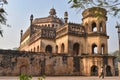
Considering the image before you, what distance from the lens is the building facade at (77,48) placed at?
26609mm

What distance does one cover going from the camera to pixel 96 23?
29500mm

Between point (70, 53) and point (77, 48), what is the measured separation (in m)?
2.47

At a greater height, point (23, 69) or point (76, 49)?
point (76, 49)

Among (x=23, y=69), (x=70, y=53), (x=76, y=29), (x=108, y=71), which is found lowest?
(x=108, y=71)

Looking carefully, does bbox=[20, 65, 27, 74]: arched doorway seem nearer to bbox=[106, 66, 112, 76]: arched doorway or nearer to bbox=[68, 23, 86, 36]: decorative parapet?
bbox=[68, 23, 86, 36]: decorative parapet

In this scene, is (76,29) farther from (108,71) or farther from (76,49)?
(108,71)

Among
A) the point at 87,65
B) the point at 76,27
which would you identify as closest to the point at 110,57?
the point at 87,65

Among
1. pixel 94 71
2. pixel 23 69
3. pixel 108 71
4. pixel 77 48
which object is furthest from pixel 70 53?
pixel 23 69

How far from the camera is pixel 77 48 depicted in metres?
30.1

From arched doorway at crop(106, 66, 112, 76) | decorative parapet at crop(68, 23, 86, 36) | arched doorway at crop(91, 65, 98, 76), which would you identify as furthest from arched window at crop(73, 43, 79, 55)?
arched doorway at crop(106, 66, 112, 76)

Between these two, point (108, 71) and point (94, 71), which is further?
point (108, 71)

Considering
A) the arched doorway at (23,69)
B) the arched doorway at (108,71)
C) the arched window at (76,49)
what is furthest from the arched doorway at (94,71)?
the arched doorway at (23,69)

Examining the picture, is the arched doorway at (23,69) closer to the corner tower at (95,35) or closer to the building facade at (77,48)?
the building facade at (77,48)

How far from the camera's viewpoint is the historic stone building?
25250 millimetres
